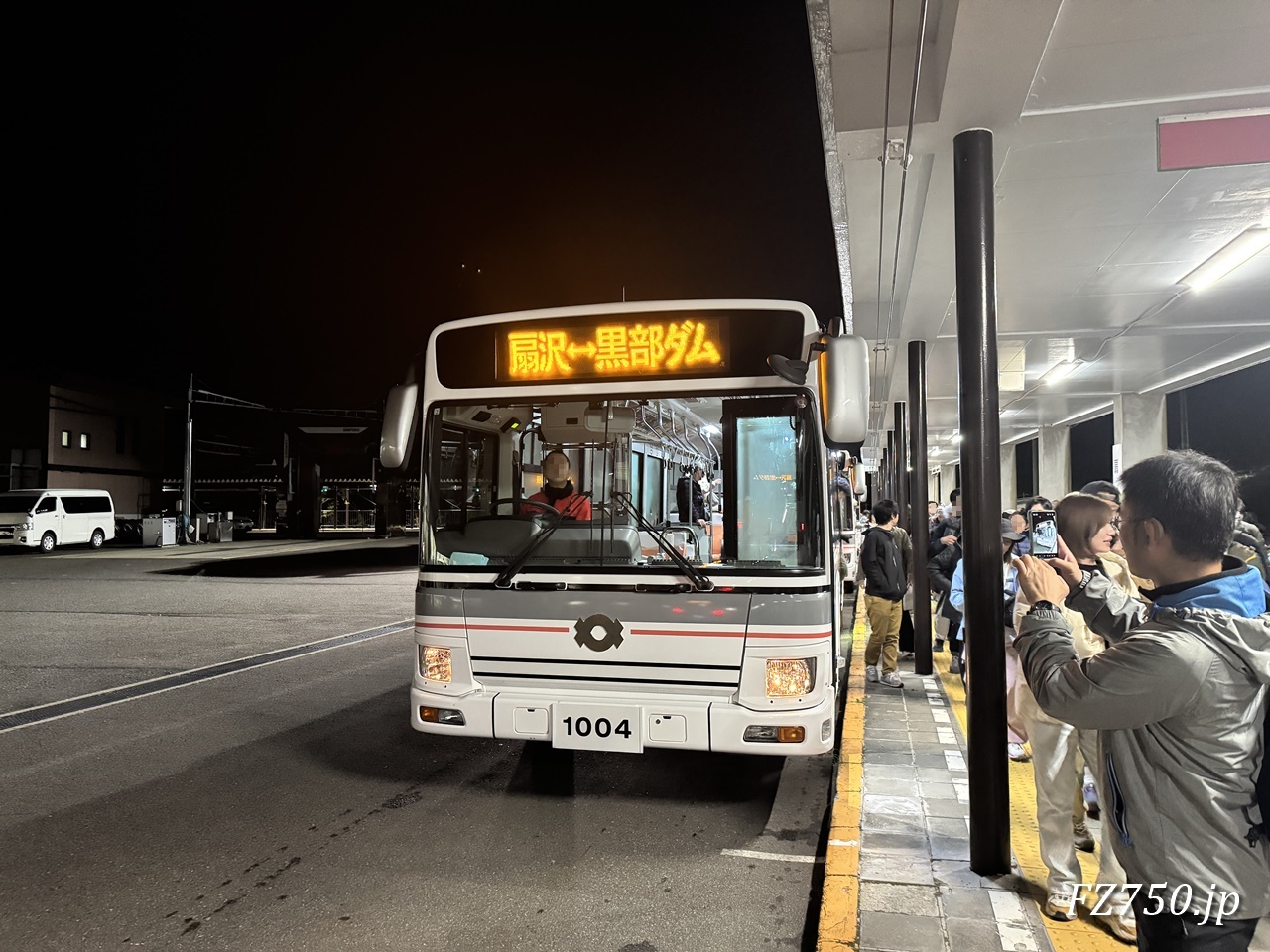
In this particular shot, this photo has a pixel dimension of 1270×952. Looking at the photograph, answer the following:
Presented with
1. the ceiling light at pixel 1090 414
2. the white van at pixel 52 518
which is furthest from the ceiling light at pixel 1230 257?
the white van at pixel 52 518

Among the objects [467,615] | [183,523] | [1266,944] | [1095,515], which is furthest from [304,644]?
[183,523]

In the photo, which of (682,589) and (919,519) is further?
(919,519)

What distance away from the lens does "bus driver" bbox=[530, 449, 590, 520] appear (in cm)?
486

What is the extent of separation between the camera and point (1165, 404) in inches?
707

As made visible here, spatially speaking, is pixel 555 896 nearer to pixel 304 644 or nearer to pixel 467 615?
pixel 467 615

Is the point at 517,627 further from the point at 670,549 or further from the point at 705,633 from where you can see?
the point at 705,633

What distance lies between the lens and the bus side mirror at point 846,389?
14.2ft

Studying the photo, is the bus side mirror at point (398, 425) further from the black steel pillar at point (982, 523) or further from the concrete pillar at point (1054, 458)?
the concrete pillar at point (1054, 458)

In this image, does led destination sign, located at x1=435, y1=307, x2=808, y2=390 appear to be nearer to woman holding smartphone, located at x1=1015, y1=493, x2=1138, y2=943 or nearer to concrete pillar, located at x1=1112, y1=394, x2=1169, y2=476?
woman holding smartphone, located at x1=1015, y1=493, x2=1138, y2=943

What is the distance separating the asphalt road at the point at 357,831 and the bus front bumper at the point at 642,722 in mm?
527

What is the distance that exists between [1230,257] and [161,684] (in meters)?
11.6

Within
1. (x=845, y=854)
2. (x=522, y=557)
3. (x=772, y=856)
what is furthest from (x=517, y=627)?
(x=845, y=854)

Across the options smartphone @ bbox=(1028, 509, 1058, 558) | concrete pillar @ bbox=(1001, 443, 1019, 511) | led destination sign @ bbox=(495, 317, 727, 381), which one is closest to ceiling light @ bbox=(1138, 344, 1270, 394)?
smartphone @ bbox=(1028, 509, 1058, 558)

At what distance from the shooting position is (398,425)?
16.4 feet
